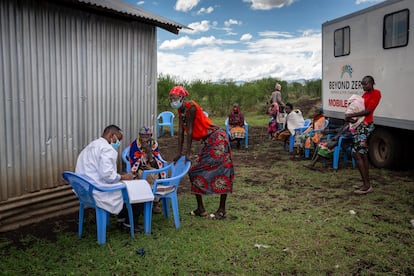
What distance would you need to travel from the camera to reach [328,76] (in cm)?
995

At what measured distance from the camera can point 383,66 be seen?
25.3ft

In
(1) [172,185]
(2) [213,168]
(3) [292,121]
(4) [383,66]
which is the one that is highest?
(4) [383,66]

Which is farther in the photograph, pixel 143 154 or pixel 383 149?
pixel 383 149

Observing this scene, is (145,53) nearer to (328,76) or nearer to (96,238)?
(96,238)

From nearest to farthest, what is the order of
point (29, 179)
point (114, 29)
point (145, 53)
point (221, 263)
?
point (221, 263) < point (29, 179) < point (114, 29) < point (145, 53)

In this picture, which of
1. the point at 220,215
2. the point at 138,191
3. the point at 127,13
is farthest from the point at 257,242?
the point at 127,13

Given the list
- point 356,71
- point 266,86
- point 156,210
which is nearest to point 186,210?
point 156,210

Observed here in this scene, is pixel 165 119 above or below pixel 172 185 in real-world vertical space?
above

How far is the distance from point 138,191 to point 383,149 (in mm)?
6034

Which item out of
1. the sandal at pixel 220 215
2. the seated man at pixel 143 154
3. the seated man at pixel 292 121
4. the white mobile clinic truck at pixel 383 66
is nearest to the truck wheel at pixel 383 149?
the white mobile clinic truck at pixel 383 66

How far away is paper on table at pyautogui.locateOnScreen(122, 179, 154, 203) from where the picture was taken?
4168mm

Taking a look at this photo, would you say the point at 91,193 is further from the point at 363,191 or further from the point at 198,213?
the point at 363,191

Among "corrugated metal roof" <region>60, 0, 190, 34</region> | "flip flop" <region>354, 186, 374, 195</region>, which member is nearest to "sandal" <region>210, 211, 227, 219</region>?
"flip flop" <region>354, 186, 374, 195</region>

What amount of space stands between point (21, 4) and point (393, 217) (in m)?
5.24
